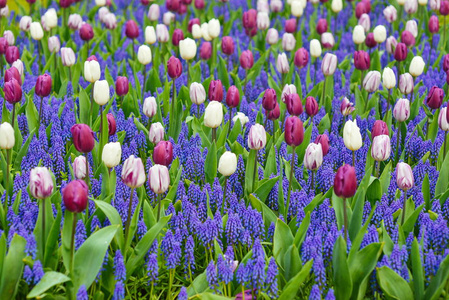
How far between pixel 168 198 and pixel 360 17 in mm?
3900

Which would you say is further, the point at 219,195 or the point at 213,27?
the point at 213,27

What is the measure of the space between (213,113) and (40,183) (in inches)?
48.6

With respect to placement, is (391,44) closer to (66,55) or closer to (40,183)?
(66,55)

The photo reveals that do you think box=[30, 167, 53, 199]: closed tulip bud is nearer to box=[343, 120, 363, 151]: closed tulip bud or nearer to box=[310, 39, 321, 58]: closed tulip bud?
box=[343, 120, 363, 151]: closed tulip bud

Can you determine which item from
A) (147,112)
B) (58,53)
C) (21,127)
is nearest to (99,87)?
(147,112)

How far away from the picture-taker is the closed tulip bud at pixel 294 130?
329cm

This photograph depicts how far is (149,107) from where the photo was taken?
418 cm

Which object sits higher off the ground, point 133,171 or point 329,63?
point 133,171

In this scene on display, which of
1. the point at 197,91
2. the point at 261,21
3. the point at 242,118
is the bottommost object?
the point at 242,118

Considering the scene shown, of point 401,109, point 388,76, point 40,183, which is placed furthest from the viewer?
point 388,76

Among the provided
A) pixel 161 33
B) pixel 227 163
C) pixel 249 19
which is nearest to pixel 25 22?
pixel 161 33

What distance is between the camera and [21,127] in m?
4.34

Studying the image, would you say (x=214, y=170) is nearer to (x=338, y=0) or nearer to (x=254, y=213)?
(x=254, y=213)

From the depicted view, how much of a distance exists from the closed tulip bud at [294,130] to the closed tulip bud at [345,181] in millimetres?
540
